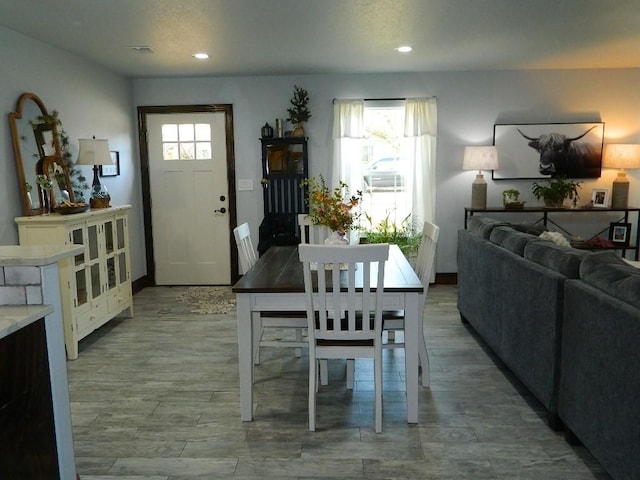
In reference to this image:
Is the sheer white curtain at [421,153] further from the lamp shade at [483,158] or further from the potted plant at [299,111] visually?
the potted plant at [299,111]

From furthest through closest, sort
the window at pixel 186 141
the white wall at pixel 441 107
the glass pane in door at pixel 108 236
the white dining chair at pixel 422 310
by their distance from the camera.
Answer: the window at pixel 186 141 < the white wall at pixel 441 107 < the glass pane in door at pixel 108 236 < the white dining chair at pixel 422 310

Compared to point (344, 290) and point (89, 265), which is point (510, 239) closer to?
point (344, 290)

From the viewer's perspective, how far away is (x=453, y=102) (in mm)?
5941

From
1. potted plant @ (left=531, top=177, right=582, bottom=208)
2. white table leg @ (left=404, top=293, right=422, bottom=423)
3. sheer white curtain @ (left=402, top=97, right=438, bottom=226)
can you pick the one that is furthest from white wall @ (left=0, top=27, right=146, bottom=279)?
potted plant @ (left=531, top=177, right=582, bottom=208)

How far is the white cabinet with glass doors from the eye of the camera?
380 centimetres

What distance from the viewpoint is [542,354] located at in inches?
110

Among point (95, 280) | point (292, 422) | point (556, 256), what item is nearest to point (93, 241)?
point (95, 280)

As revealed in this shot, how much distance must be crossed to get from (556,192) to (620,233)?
0.79m

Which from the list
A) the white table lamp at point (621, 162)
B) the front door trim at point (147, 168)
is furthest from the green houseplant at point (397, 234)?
the white table lamp at point (621, 162)

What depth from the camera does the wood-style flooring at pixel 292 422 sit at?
2.45 m

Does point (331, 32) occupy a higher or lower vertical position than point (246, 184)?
higher

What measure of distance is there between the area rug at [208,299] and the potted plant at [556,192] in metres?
3.63

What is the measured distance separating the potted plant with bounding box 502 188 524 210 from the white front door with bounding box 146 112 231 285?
3.21 m

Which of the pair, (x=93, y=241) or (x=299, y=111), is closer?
(x=93, y=241)
